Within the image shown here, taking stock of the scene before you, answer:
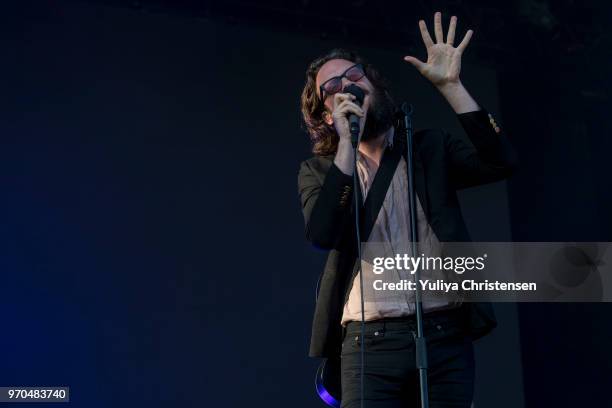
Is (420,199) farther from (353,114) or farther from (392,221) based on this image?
(353,114)

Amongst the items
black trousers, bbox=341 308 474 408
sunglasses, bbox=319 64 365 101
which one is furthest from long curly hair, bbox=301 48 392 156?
black trousers, bbox=341 308 474 408

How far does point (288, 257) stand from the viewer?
12.1 feet

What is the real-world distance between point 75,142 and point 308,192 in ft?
6.78

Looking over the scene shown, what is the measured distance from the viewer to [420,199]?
172cm

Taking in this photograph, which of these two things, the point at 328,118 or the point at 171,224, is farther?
the point at 171,224

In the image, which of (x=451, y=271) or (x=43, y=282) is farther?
(x=43, y=282)

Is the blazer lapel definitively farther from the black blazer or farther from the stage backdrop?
the stage backdrop

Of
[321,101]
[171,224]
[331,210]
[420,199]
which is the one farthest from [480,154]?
[171,224]

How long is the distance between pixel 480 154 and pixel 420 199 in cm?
18

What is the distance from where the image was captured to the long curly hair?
199 centimetres

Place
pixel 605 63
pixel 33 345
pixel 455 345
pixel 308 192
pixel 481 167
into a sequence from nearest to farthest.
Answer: pixel 455 345 < pixel 481 167 < pixel 308 192 < pixel 33 345 < pixel 605 63

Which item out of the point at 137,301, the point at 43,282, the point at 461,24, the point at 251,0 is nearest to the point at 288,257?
the point at 137,301

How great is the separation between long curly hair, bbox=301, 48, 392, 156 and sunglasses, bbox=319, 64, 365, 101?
0.13 m

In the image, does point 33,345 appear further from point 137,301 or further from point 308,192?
point 308,192
